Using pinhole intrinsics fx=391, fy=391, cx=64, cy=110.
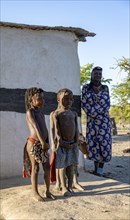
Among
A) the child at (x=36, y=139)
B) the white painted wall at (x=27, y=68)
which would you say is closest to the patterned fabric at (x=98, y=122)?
the white painted wall at (x=27, y=68)

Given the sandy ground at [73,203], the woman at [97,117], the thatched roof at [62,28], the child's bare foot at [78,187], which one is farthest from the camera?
the woman at [97,117]

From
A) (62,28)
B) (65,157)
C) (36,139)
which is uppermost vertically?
(62,28)

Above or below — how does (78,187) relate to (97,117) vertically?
below

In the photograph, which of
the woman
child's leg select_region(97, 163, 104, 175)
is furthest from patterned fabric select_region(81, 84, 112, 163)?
child's leg select_region(97, 163, 104, 175)

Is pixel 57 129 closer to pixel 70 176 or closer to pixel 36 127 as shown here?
pixel 36 127

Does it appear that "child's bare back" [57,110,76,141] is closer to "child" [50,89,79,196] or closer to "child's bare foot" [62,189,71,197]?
"child" [50,89,79,196]

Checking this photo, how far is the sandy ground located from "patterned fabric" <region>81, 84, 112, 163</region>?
93cm

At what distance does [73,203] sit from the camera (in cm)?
452

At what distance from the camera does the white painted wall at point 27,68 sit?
632cm

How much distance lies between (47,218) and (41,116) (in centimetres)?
Result: 129

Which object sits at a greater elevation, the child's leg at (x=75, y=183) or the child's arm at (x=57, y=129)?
the child's arm at (x=57, y=129)

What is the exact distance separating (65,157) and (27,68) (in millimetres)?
2098

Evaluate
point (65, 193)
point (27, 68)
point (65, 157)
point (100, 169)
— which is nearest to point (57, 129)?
point (65, 157)

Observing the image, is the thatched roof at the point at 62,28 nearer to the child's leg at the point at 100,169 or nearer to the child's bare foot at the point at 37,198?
the child's leg at the point at 100,169
